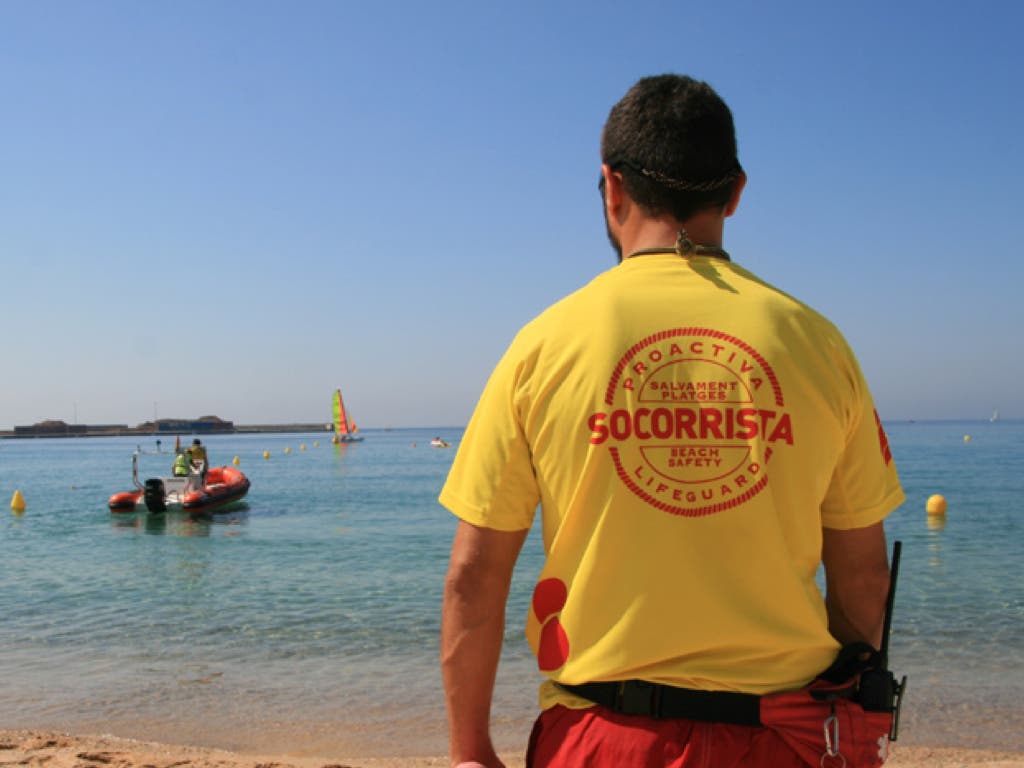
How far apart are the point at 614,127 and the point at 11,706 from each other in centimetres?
679

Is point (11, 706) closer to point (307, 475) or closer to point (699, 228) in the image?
point (699, 228)

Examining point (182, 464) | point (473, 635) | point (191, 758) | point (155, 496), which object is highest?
point (473, 635)

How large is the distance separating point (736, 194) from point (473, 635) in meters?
0.80

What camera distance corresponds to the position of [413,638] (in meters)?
8.19

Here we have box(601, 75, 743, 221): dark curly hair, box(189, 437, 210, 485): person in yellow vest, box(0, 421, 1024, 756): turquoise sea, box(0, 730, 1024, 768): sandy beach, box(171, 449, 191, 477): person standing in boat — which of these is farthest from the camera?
box(189, 437, 210, 485): person in yellow vest

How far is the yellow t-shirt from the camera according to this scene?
116 centimetres

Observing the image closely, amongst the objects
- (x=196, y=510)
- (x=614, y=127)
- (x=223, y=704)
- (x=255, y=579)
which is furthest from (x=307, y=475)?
(x=614, y=127)

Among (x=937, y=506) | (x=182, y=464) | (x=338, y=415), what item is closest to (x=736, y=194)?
(x=937, y=506)

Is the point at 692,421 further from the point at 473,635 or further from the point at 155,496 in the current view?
the point at 155,496

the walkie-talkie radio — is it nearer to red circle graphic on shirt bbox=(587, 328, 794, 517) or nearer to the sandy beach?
red circle graphic on shirt bbox=(587, 328, 794, 517)

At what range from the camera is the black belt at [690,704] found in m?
1.15

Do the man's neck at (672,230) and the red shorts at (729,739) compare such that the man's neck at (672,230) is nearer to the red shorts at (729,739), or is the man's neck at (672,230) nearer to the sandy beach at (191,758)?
the red shorts at (729,739)

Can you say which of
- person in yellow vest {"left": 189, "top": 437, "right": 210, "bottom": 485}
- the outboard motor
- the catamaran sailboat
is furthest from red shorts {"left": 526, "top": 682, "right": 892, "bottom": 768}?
the catamaran sailboat

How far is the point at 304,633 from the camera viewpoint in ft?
28.0
